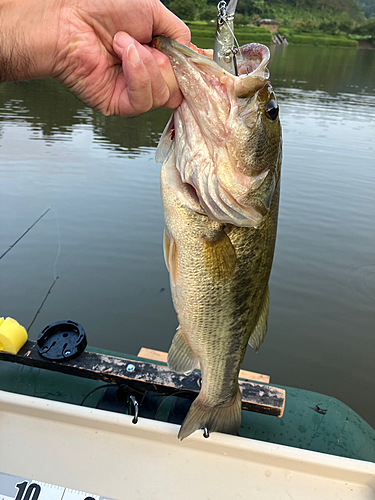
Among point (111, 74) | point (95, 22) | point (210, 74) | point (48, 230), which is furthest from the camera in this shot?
point (48, 230)

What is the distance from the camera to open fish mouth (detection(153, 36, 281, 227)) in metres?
1.17

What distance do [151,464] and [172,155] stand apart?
1.50m

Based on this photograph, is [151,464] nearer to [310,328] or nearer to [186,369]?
[186,369]

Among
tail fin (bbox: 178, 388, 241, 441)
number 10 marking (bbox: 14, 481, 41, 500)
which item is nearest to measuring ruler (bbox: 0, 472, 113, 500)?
number 10 marking (bbox: 14, 481, 41, 500)

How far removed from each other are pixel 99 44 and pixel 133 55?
0.96ft

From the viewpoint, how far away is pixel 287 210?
664 cm

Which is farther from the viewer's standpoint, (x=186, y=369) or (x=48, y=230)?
(x=48, y=230)

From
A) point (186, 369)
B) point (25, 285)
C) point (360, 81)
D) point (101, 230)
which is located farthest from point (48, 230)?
point (360, 81)

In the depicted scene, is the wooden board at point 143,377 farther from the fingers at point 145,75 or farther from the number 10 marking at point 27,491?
the fingers at point 145,75

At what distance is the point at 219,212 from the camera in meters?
1.32

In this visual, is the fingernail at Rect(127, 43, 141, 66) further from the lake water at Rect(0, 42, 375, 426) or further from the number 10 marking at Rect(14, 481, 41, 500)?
the lake water at Rect(0, 42, 375, 426)

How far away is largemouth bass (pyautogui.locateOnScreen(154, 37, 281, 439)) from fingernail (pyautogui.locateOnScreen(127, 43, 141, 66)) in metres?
0.13

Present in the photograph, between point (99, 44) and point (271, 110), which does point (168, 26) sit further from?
point (271, 110)

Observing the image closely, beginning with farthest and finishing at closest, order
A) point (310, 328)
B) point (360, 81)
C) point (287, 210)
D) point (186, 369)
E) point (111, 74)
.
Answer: point (360, 81), point (287, 210), point (310, 328), point (186, 369), point (111, 74)
